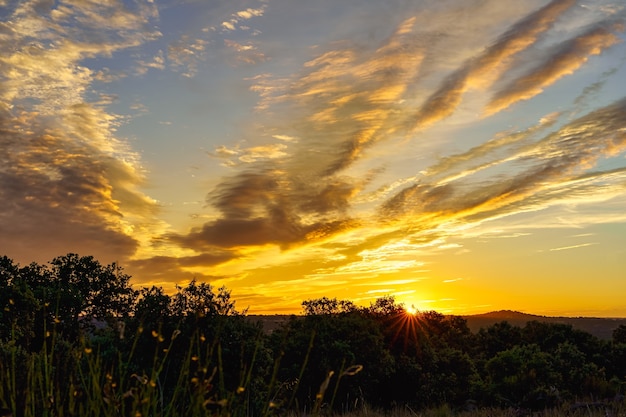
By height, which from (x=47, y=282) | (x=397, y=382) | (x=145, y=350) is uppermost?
(x=47, y=282)

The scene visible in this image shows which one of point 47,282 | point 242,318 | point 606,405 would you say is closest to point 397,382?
point 242,318

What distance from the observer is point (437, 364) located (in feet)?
126

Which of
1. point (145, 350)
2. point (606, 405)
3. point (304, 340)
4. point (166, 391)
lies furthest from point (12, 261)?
point (606, 405)

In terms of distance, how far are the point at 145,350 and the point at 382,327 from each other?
1955 centimetres

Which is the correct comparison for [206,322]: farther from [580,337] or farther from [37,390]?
[580,337]

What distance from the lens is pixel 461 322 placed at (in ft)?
171

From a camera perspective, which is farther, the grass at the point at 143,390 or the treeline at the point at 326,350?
the treeline at the point at 326,350

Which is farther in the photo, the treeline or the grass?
the treeline

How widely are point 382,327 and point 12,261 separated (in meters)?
30.1

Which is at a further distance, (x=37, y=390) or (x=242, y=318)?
(x=242, y=318)

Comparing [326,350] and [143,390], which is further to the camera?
[326,350]

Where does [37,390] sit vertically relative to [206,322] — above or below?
below

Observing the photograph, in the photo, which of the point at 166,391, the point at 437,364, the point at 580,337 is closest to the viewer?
the point at 166,391

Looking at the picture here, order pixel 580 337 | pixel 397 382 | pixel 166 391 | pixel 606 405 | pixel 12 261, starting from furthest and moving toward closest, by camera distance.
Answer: pixel 12 261, pixel 580 337, pixel 397 382, pixel 166 391, pixel 606 405
